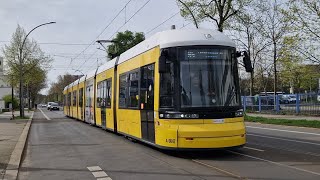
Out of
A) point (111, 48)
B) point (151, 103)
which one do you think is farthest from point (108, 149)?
point (111, 48)

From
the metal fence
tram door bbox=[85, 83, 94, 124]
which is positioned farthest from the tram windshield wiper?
the metal fence

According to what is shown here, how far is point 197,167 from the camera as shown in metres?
10.4

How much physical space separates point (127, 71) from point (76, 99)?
19.8 metres

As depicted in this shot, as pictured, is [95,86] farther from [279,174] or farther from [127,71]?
[279,174]

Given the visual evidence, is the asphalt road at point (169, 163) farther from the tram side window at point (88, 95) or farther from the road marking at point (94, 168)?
the tram side window at point (88, 95)

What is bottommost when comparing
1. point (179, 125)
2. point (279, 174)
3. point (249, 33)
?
point (279, 174)

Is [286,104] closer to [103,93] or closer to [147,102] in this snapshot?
[103,93]

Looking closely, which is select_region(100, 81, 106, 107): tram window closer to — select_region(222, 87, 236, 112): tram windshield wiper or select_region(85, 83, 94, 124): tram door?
select_region(85, 83, 94, 124): tram door

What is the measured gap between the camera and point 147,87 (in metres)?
13.5

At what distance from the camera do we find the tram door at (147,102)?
514 inches

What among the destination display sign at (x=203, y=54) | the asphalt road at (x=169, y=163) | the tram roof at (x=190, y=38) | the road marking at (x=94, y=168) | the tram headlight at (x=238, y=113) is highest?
the tram roof at (x=190, y=38)

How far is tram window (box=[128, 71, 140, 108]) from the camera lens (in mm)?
14705

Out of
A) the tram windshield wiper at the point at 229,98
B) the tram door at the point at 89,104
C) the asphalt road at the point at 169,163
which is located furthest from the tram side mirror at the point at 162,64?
the tram door at the point at 89,104

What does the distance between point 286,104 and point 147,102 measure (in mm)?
24218
